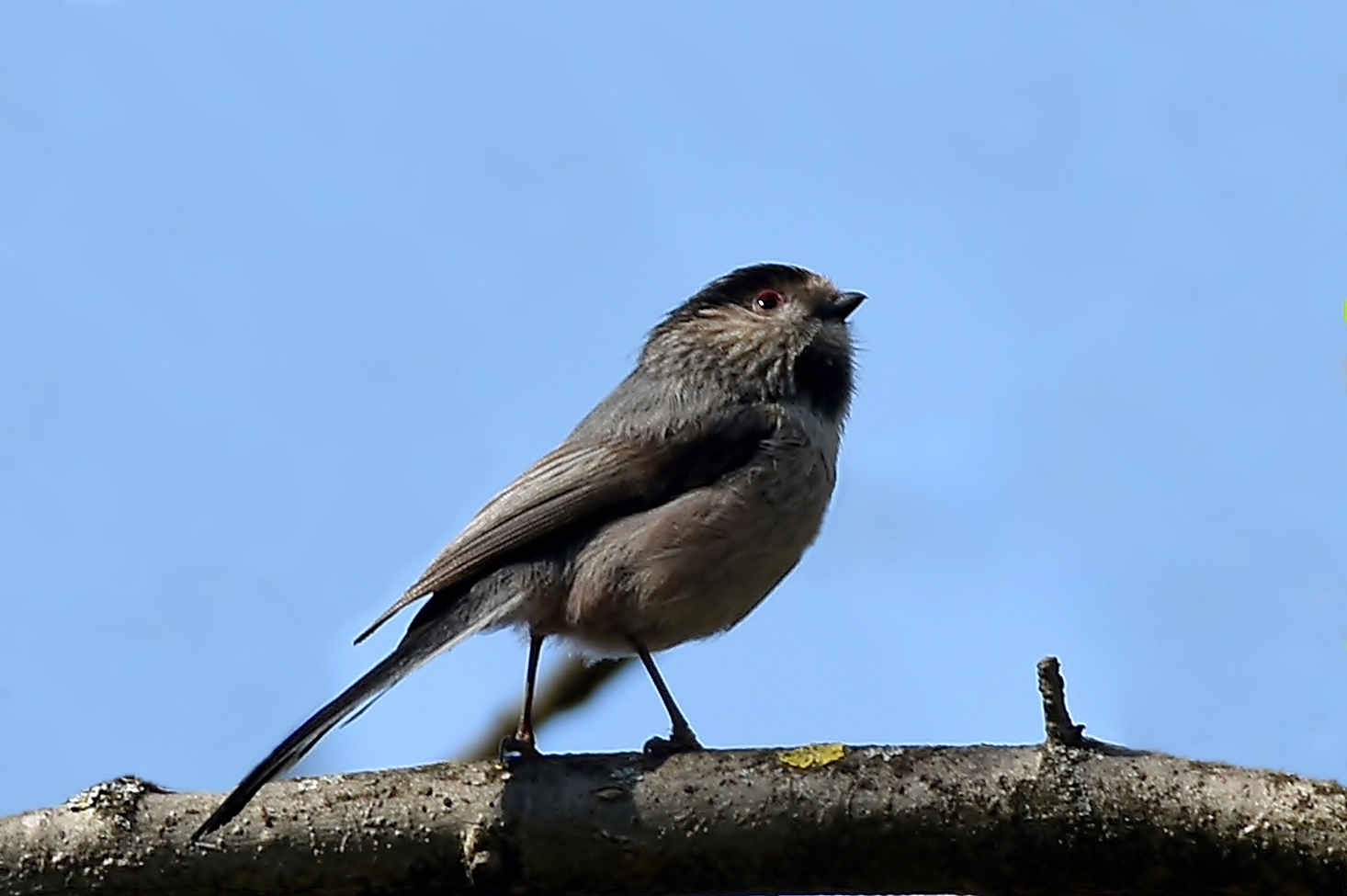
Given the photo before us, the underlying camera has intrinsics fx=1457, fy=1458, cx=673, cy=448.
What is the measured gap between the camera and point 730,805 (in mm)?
3654

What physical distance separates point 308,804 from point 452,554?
1.48 m

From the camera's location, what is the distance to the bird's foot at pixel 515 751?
394 cm

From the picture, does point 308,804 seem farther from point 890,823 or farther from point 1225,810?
point 1225,810

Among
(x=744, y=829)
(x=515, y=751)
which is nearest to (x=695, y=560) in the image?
(x=515, y=751)

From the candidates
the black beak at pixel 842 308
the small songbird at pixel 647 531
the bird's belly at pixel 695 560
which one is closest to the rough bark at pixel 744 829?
the small songbird at pixel 647 531

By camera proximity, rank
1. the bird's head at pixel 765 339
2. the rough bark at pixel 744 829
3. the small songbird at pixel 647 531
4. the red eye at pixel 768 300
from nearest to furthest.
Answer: the rough bark at pixel 744 829 < the small songbird at pixel 647 531 < the bird's head at pixel 765 339 < the red eye at pixel 768 300

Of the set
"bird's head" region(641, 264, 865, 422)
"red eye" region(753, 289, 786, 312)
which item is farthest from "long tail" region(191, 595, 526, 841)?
"red eye" region(753, 289, 786, 312)

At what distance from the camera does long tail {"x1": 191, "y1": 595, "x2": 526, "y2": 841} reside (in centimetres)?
364

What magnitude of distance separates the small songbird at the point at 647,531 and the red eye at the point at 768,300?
563mm

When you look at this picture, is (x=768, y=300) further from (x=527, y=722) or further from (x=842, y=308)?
(x=527, y=722)

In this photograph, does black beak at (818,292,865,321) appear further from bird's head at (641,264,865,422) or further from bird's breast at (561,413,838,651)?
bird's breast at (561,413,838,651)

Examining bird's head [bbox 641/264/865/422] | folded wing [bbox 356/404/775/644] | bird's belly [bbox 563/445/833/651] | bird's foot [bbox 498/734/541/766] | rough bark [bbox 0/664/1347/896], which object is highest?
bird's head [bbox 641/264/865/422]

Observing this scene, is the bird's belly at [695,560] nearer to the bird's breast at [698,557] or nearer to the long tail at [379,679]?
the bird's breast at [698,557]

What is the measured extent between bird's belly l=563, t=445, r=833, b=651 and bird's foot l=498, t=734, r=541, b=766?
86 centimetres
